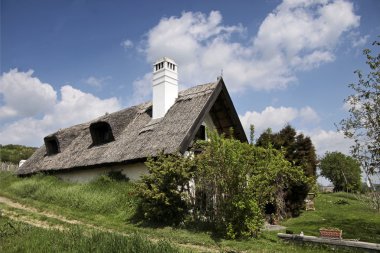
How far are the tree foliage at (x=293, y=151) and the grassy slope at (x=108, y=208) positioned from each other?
102 centimetres

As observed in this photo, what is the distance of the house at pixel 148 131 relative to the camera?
16.9 m

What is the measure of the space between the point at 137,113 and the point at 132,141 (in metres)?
3.75

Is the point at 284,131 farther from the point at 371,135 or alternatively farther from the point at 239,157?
the point at 239,157

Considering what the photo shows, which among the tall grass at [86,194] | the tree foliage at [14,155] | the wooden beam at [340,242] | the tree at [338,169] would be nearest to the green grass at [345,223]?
the wooden beam at [340,242]

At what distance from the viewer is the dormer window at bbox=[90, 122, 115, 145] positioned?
2136 cm

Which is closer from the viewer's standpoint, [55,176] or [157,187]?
[157,187]

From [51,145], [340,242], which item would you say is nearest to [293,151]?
[340,242]

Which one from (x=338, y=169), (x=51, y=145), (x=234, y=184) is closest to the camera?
(x=234, y=184)

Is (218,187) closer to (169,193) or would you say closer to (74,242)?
(169,193)

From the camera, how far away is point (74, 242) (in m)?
8.04

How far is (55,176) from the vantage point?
72.9 feet

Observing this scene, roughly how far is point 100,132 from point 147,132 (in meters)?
4.69

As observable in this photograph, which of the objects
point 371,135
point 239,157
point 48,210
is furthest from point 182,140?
point 371,135

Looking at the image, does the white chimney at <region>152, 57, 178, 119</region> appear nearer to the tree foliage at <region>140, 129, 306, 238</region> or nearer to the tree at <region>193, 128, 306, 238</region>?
the tree foliage at <region>140, 129, 306, 238</region>
